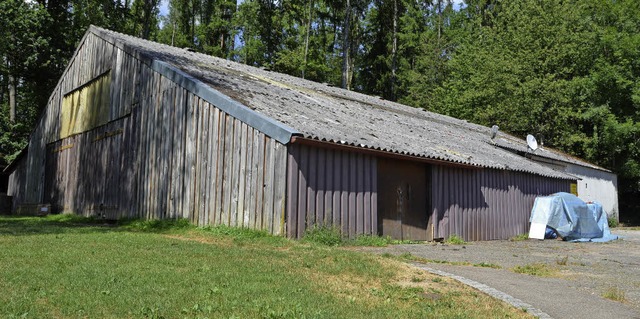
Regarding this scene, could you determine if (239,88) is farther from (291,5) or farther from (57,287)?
(291,5)

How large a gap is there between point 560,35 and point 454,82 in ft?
29.8

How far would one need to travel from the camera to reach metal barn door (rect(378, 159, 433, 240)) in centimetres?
1414

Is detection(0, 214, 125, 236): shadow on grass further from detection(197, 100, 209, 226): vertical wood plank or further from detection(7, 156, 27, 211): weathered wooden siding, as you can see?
detection(7, 156, 27, 211): weathered wooden siding

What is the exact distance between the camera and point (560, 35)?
38281 millimetres

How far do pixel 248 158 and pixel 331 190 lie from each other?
2053 mm

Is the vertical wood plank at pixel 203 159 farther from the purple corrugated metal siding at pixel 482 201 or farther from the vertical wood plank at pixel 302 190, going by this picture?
the purple corrugated metal siding at pixel 482 201

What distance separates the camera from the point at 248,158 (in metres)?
12.3

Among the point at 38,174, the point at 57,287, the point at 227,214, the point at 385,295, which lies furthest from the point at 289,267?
the point at 38,174

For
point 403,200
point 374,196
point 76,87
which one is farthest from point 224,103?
point 76,87

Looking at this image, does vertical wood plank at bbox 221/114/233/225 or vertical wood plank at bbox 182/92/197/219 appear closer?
vertical wood plank at bbox 221/114/233/225

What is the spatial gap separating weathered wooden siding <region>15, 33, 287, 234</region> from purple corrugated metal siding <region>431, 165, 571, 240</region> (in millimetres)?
6095

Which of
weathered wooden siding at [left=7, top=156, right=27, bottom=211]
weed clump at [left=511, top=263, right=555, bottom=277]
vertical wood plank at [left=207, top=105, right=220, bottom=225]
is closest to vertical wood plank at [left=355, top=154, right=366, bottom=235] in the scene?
vertical wood plank at [left=207, top=105, right=220, bottom=225]

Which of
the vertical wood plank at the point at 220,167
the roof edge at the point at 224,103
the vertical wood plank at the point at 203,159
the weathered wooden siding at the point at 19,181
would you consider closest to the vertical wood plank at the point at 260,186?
the roof edge at the point at 224,103

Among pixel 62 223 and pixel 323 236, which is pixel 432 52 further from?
pixel 323 236
